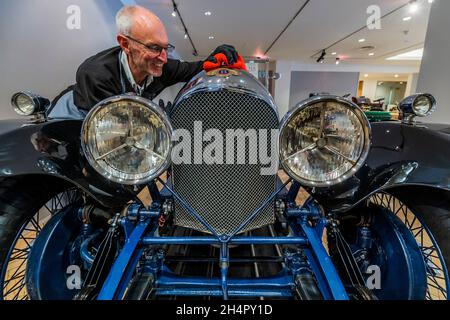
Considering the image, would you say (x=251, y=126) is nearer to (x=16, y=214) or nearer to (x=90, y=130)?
(x=90, y=130)

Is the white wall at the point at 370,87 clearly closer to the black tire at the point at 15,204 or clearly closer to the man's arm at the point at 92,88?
the man's arm at the point at 92,88

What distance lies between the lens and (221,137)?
2.72 feet

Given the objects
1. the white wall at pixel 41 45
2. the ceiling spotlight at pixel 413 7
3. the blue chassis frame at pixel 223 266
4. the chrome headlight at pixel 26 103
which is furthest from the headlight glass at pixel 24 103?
the ceiling spotlight at pixel 413 7

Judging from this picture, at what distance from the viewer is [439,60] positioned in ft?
8.64

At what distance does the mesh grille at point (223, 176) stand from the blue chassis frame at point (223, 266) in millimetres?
33

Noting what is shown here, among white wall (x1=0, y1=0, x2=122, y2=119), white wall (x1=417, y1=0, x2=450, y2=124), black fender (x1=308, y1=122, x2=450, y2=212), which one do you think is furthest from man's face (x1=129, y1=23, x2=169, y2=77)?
white wall (x1=417, y1=0, x2=450, y2=124)

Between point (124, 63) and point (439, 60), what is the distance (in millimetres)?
3385

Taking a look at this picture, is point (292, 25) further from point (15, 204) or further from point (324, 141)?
point (15, 204)

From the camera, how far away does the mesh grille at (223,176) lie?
81cm

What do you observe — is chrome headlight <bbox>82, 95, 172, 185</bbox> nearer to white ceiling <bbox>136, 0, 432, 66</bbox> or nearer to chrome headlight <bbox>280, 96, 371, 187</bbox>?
chrome headlight <bbox>280, 96, 371, 187</bbox>

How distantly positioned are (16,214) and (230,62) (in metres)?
1.08

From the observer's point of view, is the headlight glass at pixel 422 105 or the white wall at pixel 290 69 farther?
the white wall at pixel 290 69

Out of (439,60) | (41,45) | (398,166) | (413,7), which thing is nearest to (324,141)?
(398,166)

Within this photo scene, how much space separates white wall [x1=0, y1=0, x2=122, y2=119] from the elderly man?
42.5 inches
